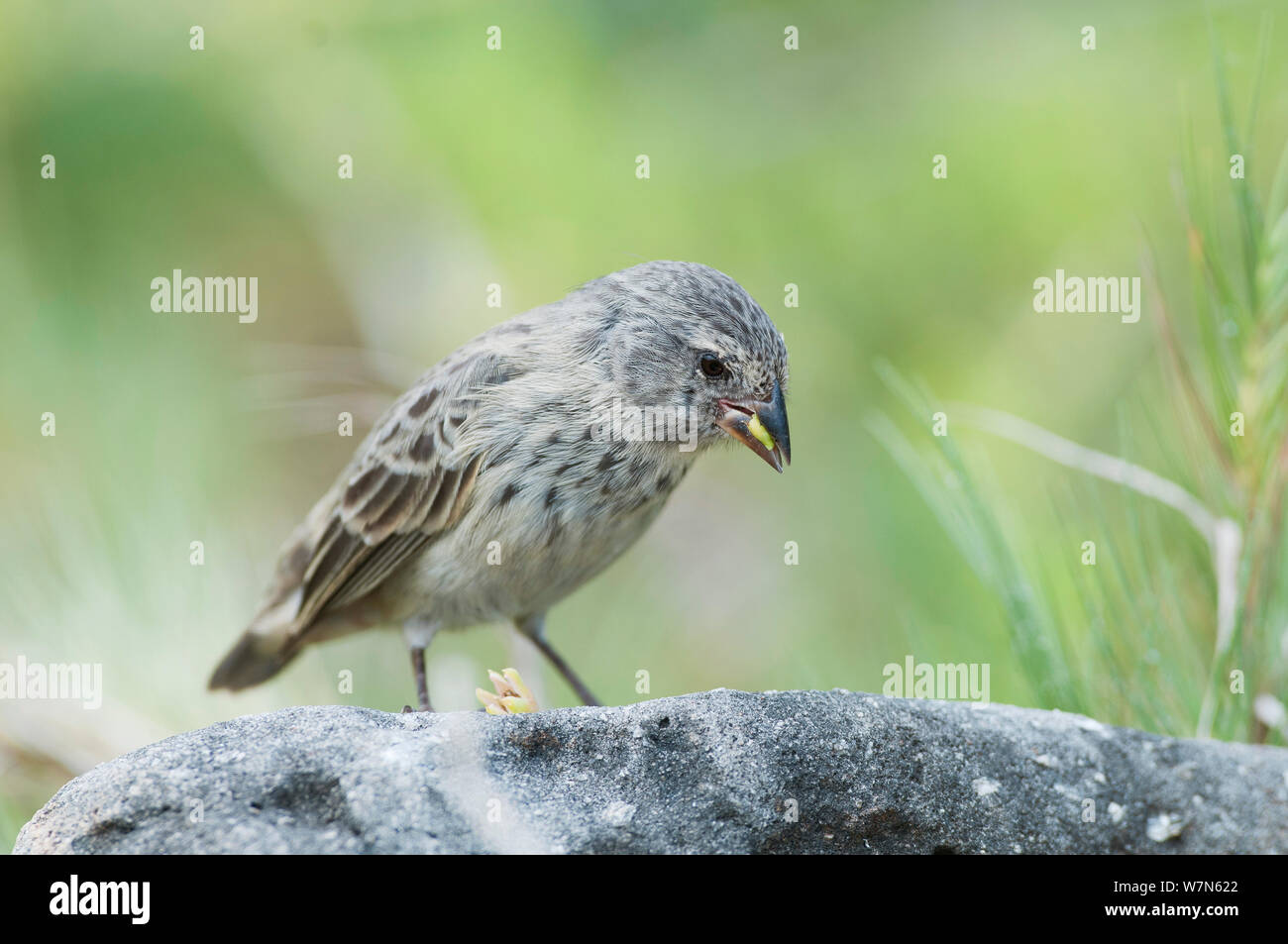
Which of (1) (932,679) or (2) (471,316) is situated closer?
(1) (932,679)

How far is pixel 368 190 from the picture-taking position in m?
4.60

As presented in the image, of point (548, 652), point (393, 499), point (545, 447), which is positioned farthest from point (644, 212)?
point (548, 652)

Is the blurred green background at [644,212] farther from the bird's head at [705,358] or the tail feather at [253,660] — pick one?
the bird's head at [705,358]

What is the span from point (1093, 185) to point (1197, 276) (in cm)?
192

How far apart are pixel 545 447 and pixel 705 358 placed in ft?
1.77

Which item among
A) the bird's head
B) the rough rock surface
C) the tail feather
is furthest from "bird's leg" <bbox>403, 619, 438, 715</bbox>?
the rough rock surface

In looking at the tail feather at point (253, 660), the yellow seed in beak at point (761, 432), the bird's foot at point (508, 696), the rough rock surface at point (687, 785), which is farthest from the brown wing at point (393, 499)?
the rough rock surface at point (687, 785)

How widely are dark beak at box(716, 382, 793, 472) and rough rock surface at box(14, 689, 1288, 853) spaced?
110 cm

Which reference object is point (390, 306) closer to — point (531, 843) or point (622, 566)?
point (622, 566)

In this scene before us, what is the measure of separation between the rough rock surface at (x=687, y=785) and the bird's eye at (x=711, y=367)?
1.30 metres

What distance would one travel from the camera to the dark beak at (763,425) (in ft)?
11.4

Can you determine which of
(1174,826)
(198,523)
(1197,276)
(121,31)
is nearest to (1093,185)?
(1197,276)

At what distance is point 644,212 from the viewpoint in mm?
4410

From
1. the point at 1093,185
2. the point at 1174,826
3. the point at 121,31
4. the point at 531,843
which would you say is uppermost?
the point at 121,31
